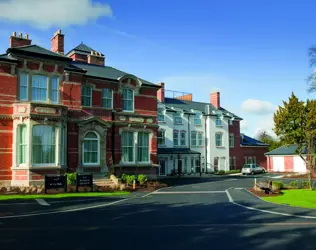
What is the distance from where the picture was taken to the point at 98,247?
9.55m

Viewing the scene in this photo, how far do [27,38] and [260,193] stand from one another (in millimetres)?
21777

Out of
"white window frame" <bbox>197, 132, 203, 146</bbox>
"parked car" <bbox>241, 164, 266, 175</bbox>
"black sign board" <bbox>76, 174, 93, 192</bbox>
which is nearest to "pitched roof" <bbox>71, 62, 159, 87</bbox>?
"black sign board" <bbox>76, 174, 93, 192</bbox>

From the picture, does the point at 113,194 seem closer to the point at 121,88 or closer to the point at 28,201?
the point at 28,201

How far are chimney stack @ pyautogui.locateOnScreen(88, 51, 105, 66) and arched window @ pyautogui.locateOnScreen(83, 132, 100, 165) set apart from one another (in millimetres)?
9416

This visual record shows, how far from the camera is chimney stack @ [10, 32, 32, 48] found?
27641 millimetres

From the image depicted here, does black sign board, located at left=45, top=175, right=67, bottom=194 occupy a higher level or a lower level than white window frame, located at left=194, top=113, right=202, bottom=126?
lower

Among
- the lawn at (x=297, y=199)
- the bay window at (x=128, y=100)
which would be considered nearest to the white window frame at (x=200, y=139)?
the bay window at (x=128, y=100)

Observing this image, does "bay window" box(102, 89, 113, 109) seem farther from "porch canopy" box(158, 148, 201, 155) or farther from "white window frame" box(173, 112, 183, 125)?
"white window frame" box(173, 112, 183, 125)

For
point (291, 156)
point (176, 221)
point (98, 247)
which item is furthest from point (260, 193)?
point (291, 156)

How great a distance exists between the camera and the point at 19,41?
1104 inches

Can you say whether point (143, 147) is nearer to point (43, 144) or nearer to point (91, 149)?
point (91, 149)

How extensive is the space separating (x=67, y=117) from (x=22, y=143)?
12.9ft

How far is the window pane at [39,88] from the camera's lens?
25797 millimetres

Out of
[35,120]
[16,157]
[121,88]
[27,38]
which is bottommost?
[16,157]
